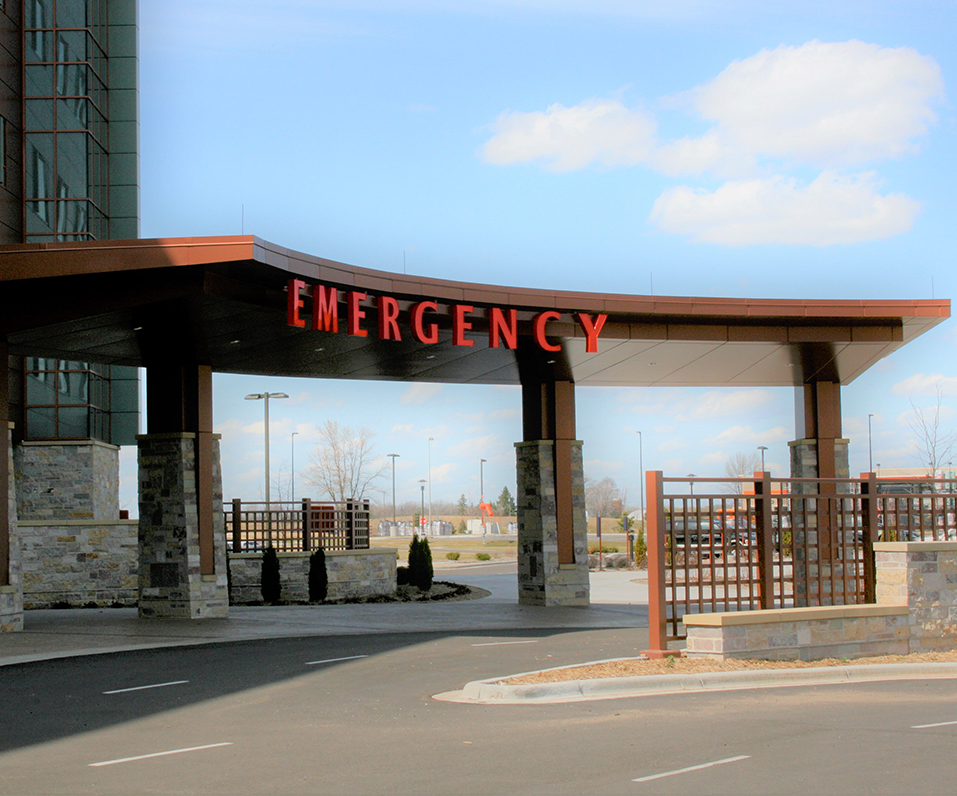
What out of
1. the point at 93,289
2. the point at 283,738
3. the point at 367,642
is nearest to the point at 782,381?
the point at 367,642

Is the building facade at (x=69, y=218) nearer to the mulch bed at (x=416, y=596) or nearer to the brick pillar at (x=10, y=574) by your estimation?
the mulch bed at (x=416, y=596)

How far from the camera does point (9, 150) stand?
1255 inches

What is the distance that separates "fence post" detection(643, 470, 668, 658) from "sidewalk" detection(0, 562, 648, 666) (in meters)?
7.06

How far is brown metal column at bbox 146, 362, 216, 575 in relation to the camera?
23734 mm

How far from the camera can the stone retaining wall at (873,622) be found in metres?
13.9

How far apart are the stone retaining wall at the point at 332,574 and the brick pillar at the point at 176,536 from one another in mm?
5691

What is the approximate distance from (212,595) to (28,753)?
14240 mm

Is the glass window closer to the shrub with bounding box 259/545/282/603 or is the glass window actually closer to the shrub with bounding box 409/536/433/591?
the shrub with bounding box 259/545/282/603

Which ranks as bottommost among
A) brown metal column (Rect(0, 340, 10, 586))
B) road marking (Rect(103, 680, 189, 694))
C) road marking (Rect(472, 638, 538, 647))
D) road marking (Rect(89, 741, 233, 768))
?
road marking (Rect(472, 638, 538, 647))

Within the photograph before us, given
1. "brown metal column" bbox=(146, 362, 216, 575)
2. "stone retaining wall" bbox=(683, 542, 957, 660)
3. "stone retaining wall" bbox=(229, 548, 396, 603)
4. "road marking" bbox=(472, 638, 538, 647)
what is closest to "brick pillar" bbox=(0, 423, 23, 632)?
"brown metal column" bbox=(146, 362, 216, 575)

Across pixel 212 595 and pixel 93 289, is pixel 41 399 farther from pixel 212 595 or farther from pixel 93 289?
pixel 93 289

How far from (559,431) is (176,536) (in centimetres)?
951

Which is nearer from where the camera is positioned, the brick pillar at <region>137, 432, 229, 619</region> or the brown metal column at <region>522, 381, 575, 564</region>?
the brick pillar at <region>137, 432, 229, 619</region>

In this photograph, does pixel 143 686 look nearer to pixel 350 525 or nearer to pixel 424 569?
pixel 350 525
